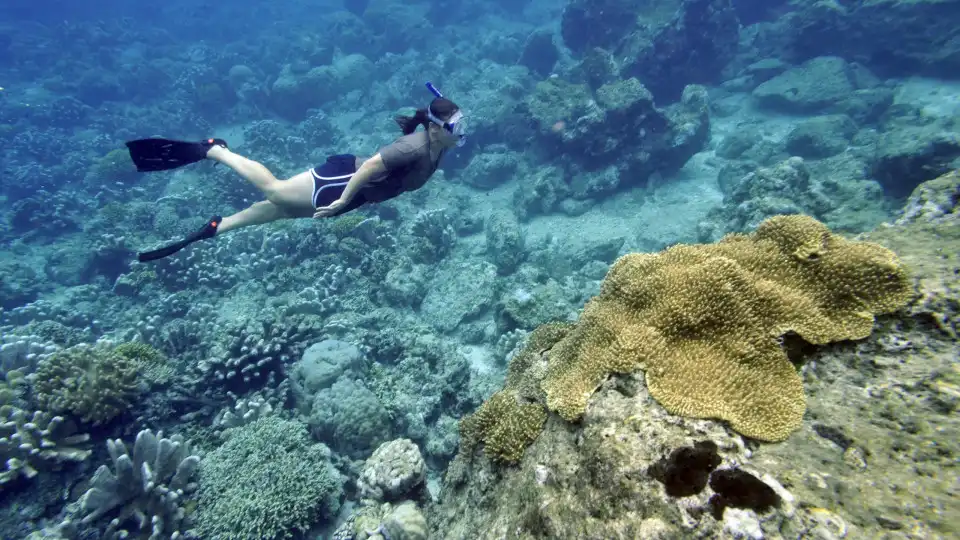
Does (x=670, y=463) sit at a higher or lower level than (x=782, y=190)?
lower

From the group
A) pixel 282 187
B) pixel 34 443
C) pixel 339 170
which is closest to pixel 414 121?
pixel 339 170

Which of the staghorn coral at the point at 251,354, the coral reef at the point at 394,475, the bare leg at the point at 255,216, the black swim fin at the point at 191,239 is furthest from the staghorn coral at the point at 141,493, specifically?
the bare leg at the point at 255,216

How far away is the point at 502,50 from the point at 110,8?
5831 centimetres

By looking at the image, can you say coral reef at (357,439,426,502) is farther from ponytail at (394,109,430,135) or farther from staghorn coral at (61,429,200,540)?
ponytail at (394,109,430,135)

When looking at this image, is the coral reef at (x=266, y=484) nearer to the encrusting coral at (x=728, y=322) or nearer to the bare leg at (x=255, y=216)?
the encrusting coral at (x=728, y=322)

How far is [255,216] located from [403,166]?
8.73 feet

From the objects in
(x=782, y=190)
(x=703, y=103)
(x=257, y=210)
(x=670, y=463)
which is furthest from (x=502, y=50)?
(x=670, y=463)

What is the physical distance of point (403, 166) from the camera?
5.39 meters

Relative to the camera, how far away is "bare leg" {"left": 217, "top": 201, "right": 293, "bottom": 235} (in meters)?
6.31

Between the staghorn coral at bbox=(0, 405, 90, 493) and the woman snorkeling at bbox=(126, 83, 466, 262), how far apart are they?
2393mm

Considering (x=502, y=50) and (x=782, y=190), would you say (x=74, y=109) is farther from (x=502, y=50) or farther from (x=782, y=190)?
(x=782, y=190)

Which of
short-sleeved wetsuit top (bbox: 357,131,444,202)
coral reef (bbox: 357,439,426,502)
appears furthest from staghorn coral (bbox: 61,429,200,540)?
short-sleeved wetsuit top (bbox: 357,131,444,202)

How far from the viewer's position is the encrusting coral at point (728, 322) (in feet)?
8.13

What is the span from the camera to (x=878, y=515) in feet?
6.12
